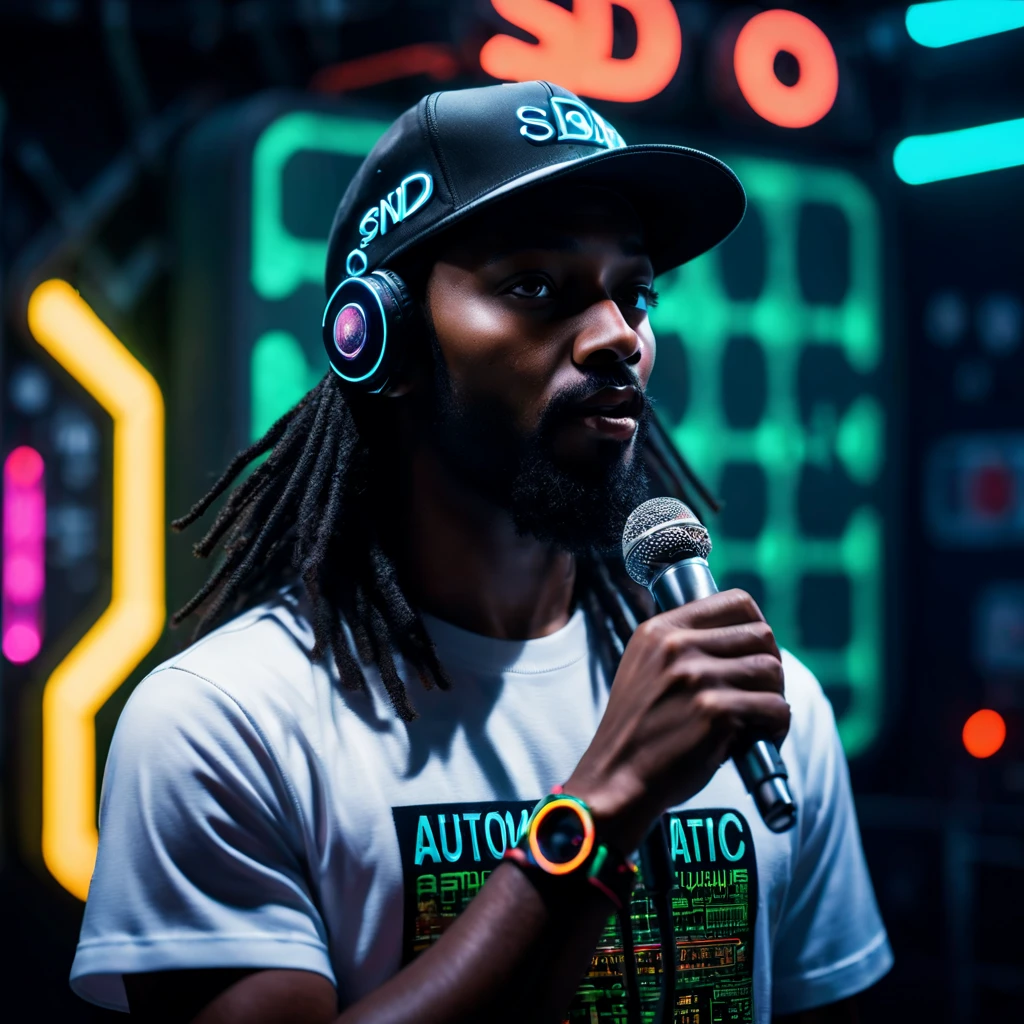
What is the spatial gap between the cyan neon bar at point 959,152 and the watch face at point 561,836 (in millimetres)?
4853

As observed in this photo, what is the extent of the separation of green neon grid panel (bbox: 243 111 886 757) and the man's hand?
8.96 ft

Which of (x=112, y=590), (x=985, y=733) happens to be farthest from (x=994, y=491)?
(x=112, y=590)

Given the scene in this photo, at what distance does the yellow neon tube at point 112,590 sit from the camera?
3.68 meters

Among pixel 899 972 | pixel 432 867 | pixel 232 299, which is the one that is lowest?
pixel 899 972

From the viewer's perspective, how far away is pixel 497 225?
156cm

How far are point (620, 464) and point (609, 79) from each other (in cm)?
269

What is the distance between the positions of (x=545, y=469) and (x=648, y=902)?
53cm

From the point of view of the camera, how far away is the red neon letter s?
370 centimetres

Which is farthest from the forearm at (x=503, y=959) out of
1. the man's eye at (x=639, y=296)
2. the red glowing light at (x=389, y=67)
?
the red glowing light at (x=389, y=67)

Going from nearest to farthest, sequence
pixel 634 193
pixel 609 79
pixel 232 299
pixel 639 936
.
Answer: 1. pixel 639 936
2. pixel 634 193
3. pixel 232 299
4. pixel 609 79

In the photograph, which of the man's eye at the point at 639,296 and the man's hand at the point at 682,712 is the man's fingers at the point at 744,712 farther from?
the man's eye at the point at 639,296

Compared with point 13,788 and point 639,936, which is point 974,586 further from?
point 639,936

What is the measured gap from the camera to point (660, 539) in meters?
1.39

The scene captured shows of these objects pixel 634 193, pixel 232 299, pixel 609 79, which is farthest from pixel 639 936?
pixel 609 79
